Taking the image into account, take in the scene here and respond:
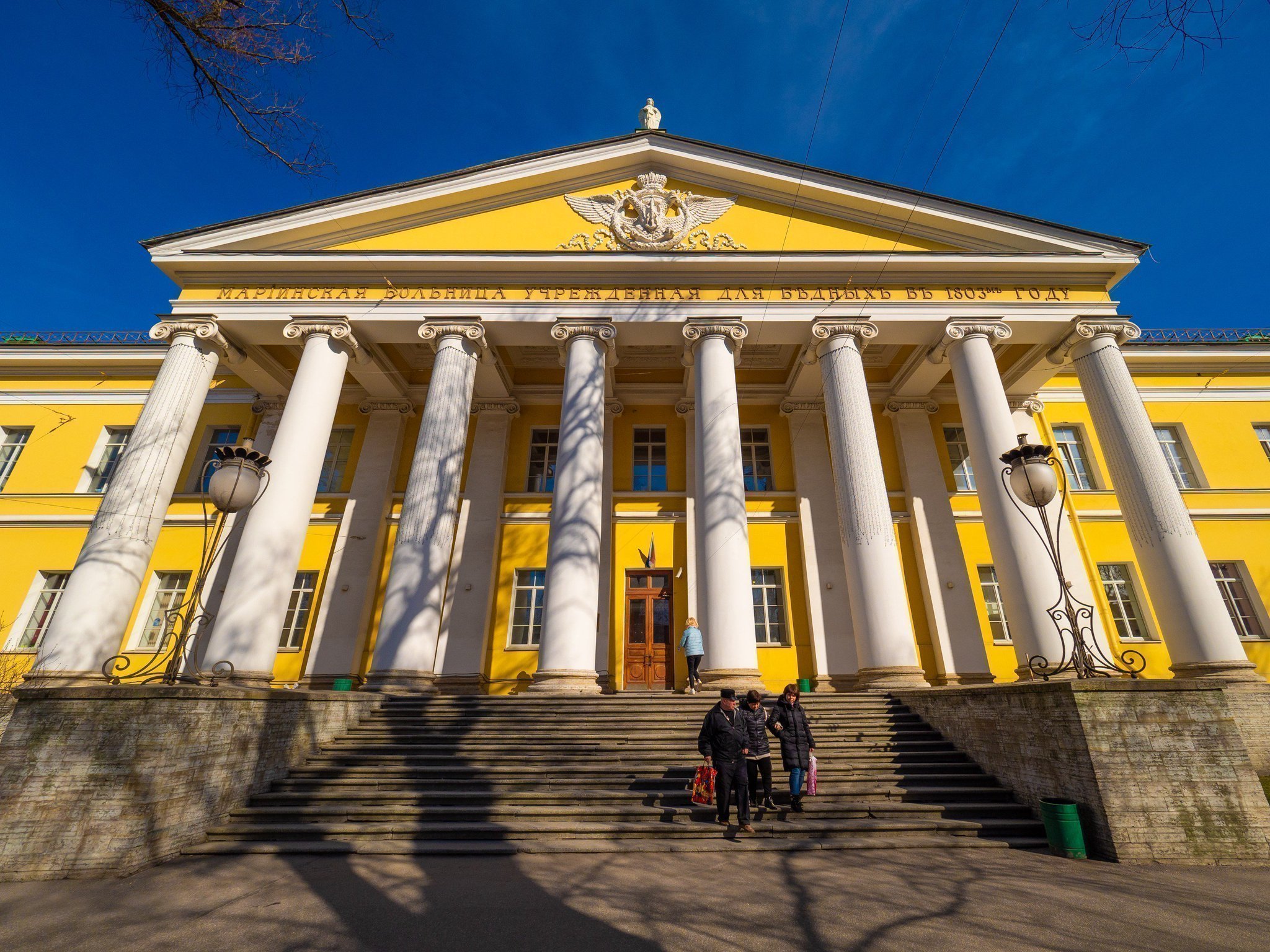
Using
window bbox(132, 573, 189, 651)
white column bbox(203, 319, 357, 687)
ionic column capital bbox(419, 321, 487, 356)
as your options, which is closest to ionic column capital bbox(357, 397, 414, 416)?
white column bbox(203, 319, 357, 687)

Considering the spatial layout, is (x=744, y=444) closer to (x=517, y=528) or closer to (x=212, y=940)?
(x=517, y=528)

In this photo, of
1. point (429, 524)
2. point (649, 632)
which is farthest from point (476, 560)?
point (649, 632)

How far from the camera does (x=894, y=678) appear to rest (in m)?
10.6

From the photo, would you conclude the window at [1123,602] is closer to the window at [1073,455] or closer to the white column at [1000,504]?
the window at [1073,455]

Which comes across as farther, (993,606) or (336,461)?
(336,461)

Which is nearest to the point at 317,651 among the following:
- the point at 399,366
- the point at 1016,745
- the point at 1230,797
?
the point at 399,366

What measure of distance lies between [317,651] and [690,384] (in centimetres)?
1146

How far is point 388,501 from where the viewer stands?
53.0 ft

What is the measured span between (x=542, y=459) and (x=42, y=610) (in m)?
13.8

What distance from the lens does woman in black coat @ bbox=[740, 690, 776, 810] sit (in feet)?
21.5

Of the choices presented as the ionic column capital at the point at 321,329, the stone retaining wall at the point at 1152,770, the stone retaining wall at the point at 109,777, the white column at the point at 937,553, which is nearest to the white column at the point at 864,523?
the white column at the point at 937,553

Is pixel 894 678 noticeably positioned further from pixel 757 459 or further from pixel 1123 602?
pixel 1123 602

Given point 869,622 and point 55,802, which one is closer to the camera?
point 55,802

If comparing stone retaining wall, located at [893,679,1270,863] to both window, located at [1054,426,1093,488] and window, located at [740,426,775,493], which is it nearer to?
window, located at [740,426,775,493]
